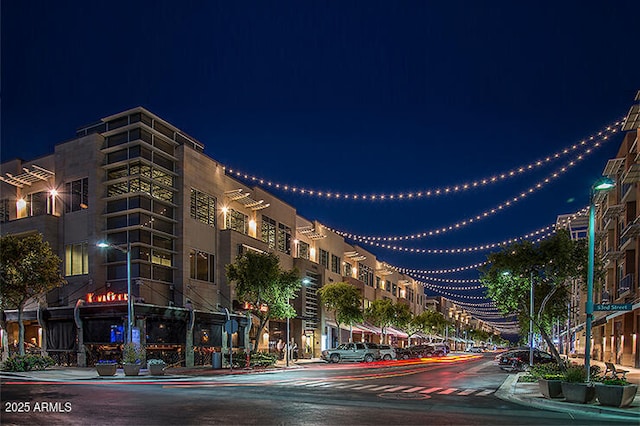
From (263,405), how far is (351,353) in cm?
3193

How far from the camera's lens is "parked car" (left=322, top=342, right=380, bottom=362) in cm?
4719

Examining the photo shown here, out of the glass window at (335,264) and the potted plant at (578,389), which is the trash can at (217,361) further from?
the glass window at (335,264)

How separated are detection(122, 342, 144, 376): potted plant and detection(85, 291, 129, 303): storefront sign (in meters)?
4.35

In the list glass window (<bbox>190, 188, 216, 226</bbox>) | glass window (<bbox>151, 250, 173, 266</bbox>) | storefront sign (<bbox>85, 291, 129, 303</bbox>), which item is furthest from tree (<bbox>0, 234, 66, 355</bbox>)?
glass window (<bbox>190, 188, 216, 226</bbox>)

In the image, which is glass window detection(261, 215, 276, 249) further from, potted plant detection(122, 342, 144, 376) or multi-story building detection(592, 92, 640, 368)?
multi-story building detection(592, 92, 640, 368)

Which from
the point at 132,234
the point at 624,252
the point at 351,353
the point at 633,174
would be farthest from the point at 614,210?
the point at 132,234

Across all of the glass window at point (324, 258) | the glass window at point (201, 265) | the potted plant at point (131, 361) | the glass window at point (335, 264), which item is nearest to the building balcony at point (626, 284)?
the glass window at point (324, 258)

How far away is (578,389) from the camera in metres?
17.0

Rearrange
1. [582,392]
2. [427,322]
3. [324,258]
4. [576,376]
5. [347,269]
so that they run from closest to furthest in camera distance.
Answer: [582,392] < [576,376] < [324,258] < [347,269] < [427,322]

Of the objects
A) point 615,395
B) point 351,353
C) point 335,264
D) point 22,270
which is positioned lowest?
point 351,353

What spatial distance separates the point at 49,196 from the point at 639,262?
142 ft

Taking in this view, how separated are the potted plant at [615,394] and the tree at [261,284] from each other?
2577 cm

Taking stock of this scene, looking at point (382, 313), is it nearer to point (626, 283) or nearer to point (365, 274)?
point (365, 274)

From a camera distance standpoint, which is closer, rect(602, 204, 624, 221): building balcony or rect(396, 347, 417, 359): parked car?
rect(602, 204, 624, 221): building balcony
